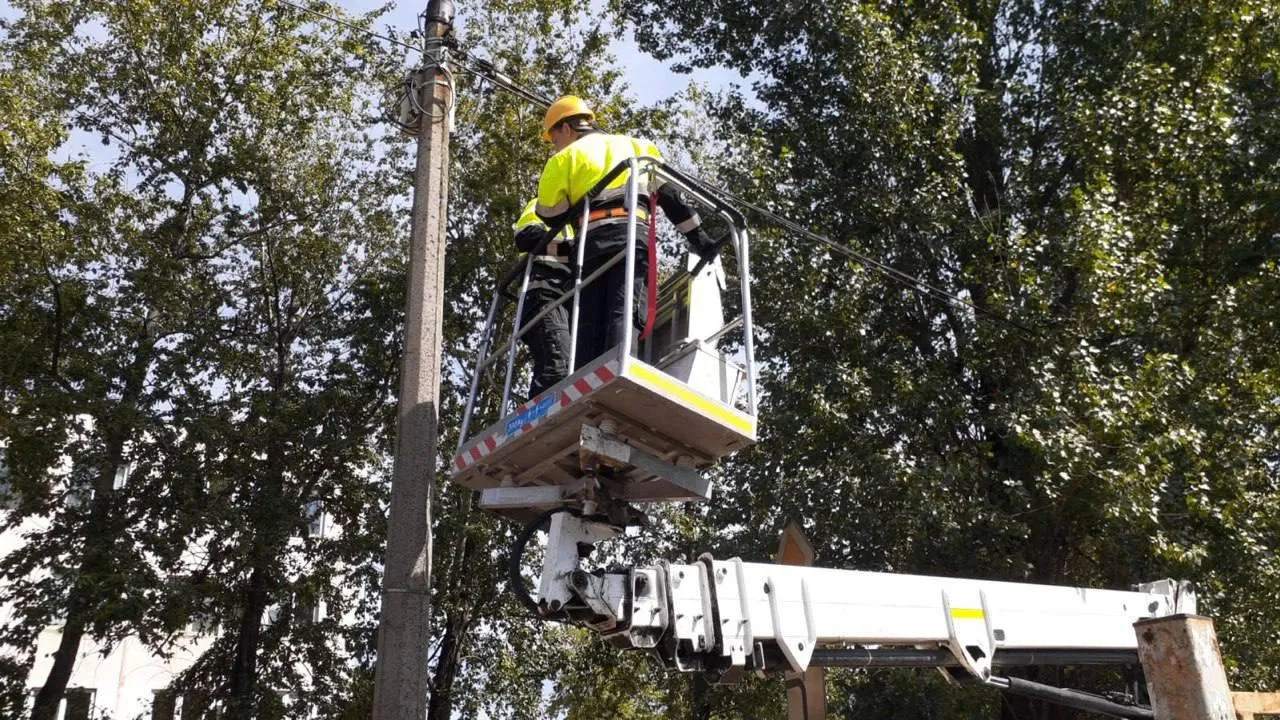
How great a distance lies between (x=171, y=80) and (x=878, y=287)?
1020cm

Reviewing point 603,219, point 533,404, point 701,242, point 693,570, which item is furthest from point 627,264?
point 693,570

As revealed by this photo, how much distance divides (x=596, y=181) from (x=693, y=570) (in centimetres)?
193

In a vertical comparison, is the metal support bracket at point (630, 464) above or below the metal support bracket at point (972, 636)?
above

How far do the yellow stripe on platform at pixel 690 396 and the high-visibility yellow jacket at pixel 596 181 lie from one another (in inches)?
41.4

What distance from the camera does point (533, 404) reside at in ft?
14.7

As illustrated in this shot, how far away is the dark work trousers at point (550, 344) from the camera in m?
4.82

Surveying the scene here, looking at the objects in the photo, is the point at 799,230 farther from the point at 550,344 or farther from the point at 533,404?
the point at 533,404

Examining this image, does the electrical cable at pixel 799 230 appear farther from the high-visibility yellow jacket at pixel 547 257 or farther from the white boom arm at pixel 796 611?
the white boom arm at pixel 796 611

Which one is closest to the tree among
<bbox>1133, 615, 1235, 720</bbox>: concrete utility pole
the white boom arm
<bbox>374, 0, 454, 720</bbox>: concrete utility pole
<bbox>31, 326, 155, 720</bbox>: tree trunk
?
the white boom arm

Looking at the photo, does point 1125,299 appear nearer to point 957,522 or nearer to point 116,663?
point 957,522

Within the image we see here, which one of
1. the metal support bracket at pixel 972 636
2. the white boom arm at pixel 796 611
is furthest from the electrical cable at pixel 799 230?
the metal support bracket at pixel 972 636

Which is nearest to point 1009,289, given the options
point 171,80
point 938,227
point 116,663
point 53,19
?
point 938,227

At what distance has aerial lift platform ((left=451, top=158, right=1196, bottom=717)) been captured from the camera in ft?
13.5

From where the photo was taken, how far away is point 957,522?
1022 centimetres
